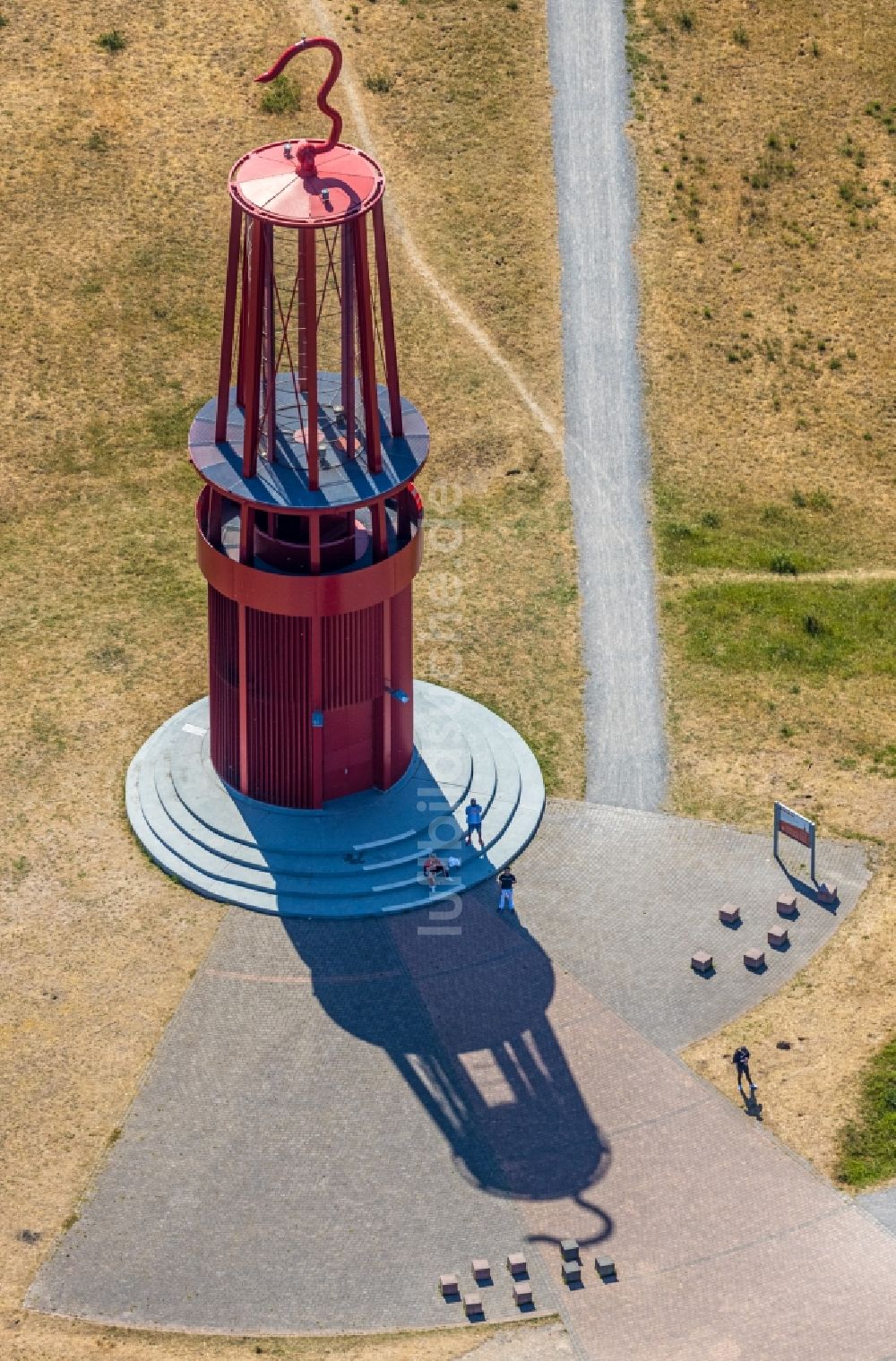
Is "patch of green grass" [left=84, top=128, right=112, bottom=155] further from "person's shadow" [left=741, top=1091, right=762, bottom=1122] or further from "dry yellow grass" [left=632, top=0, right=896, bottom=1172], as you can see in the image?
"person's shadow" [left=741, top=1091, right=762, bottom=1122]

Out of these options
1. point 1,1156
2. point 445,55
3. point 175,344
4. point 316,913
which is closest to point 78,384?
point 175,344

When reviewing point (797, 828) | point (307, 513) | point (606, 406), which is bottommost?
point (606, 406)

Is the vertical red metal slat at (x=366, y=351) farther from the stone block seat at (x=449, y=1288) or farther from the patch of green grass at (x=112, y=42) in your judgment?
the patch of green grass at (x=112, y=42)

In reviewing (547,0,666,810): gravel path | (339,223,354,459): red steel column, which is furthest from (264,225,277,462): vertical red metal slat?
(547,0,666,810): gravel path

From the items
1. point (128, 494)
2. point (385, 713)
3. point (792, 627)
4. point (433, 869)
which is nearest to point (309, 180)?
point (385, 713)

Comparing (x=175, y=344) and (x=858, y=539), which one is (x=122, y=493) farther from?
(x=858, y=539)

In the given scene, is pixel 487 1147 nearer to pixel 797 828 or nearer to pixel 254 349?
pixel 797 828

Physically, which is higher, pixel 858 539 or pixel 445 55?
pixel 445 55
